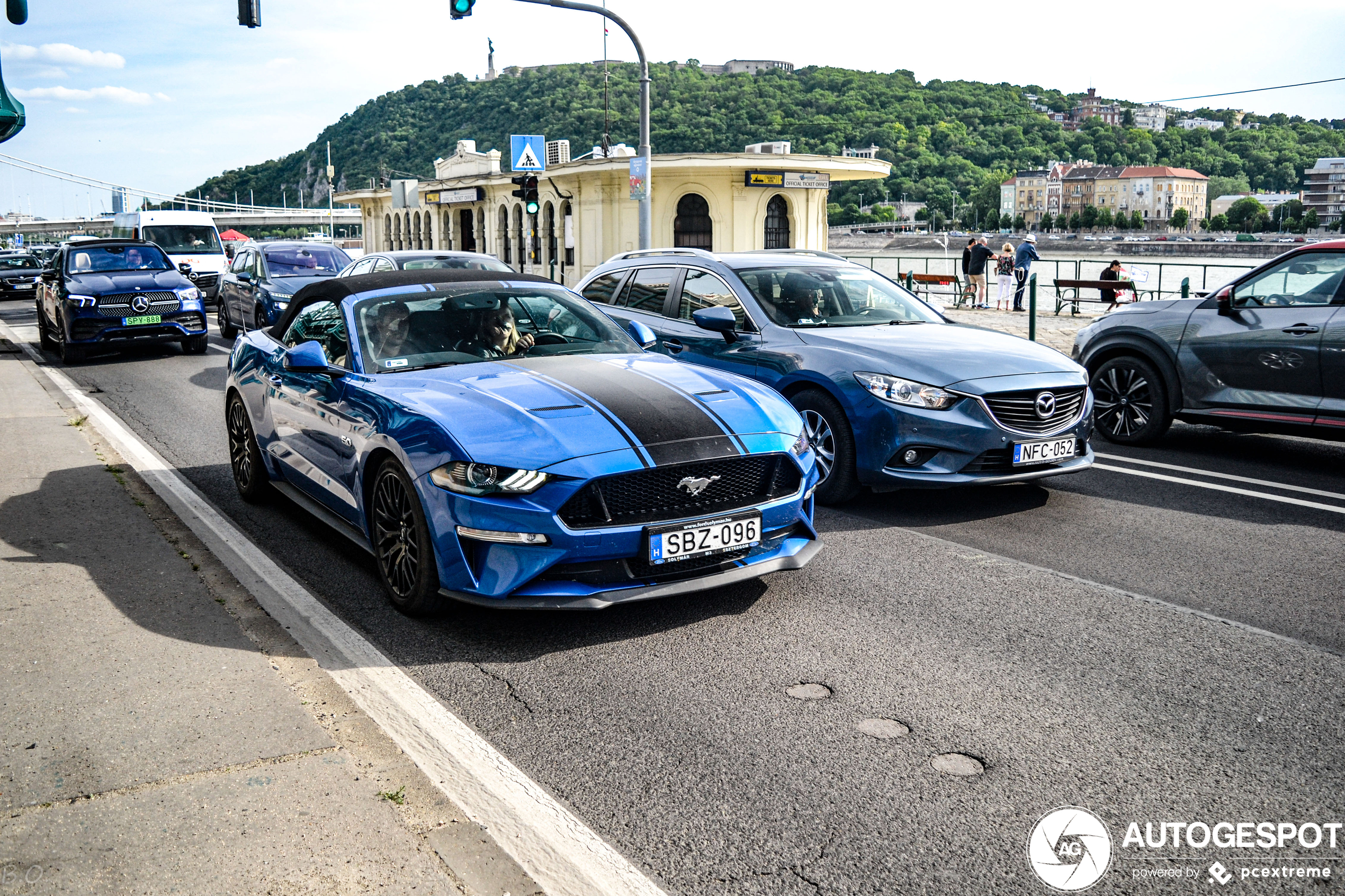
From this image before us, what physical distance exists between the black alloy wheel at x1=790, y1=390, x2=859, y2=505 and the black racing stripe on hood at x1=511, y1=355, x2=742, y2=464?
199cm

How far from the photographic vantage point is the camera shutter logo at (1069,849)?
2859 millimetres

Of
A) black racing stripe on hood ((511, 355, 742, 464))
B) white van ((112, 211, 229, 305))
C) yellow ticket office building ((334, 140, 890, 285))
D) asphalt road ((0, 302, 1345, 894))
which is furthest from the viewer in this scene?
yellow ticket office building ((334, 140, 890, 285))

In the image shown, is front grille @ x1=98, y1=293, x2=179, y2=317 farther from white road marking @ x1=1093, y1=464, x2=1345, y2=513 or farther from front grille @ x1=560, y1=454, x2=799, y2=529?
front grille @ x1=560, y1=454, x2=799, y2=529

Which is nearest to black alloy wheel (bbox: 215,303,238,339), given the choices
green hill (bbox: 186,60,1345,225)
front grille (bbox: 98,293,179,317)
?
front grille (bbox: 98,293,179,317)

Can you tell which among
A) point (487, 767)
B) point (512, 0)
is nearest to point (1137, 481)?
point (487, 767)

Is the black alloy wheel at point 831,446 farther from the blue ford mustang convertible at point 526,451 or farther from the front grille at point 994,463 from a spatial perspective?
the blue ford mustang convertible at point 526,451

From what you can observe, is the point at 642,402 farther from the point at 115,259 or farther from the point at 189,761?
the point at 115,259

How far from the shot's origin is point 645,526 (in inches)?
172

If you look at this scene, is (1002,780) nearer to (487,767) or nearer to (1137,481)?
(487,767)

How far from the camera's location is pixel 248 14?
16.0m

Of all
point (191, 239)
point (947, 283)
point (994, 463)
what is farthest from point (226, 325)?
point (947, 283)

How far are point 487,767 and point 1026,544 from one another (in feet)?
12.1

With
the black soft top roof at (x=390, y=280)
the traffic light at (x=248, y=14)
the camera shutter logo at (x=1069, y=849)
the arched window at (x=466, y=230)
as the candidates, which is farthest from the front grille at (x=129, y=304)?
the arched window at (x=466, y=230)

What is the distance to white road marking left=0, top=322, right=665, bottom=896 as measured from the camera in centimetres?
289
